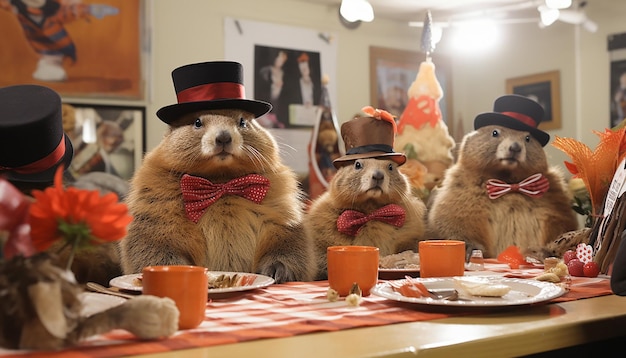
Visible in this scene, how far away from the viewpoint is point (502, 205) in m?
2.00

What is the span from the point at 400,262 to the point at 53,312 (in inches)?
39.7

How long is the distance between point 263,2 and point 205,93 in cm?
261

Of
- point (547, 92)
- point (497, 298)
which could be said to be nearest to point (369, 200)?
point (497, 298)

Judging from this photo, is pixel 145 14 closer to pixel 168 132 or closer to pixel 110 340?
pixel 168 132

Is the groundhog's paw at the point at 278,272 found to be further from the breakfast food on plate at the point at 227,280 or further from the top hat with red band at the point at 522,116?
the top hat with red band at the point at 522,116

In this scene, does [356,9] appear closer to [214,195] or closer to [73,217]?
[214,195]

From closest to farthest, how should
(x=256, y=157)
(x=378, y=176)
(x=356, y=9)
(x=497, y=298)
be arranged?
(x=497, y=298) → (x=256, y=157) → (x=378, y=176) → (x=356, y=9)

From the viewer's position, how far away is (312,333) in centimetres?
88

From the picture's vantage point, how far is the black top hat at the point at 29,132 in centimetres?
112

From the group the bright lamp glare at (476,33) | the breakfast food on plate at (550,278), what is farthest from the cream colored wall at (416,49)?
the breakfast food on plate at (550,278)

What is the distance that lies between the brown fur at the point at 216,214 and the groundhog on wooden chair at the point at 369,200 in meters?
0.24

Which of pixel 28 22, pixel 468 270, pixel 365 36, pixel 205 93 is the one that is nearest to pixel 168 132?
pixel 205 93

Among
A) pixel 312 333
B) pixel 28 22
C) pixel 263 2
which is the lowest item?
pixel 312 333

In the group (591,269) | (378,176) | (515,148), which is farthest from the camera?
(515,148)
